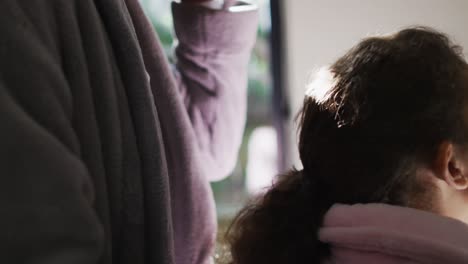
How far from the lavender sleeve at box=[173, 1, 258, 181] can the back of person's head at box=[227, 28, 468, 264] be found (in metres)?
0.13

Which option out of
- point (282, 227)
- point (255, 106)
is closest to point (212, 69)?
point (282, 227)

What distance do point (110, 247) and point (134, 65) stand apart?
0.14 m

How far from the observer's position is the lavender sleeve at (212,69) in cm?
68

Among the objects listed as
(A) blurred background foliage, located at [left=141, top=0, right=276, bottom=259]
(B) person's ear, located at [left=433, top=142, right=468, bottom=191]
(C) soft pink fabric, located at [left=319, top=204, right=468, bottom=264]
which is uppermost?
(B) person's ear, located at [left=433, top=142, right=468, bottom=191]

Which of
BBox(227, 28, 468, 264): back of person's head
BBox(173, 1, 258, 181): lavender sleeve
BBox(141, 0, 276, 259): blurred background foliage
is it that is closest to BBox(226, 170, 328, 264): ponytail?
BBox(227, 28, 468, 264): back of person's head

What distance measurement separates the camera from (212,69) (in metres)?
0.70

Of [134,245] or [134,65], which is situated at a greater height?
[134,65]

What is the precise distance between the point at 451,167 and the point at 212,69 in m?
0.29

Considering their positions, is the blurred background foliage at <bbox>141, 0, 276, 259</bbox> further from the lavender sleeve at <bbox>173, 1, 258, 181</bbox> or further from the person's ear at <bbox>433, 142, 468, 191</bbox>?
the person's ear at <bbox>433, 142, 468, 191</bbox>

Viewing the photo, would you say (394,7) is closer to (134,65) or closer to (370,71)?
(370,71)

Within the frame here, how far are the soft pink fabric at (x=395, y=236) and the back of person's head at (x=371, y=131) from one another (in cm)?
3

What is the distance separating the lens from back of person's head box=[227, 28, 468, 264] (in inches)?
21.7

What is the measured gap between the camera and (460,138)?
1.87ft

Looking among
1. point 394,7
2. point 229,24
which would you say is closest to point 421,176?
point 229,24
